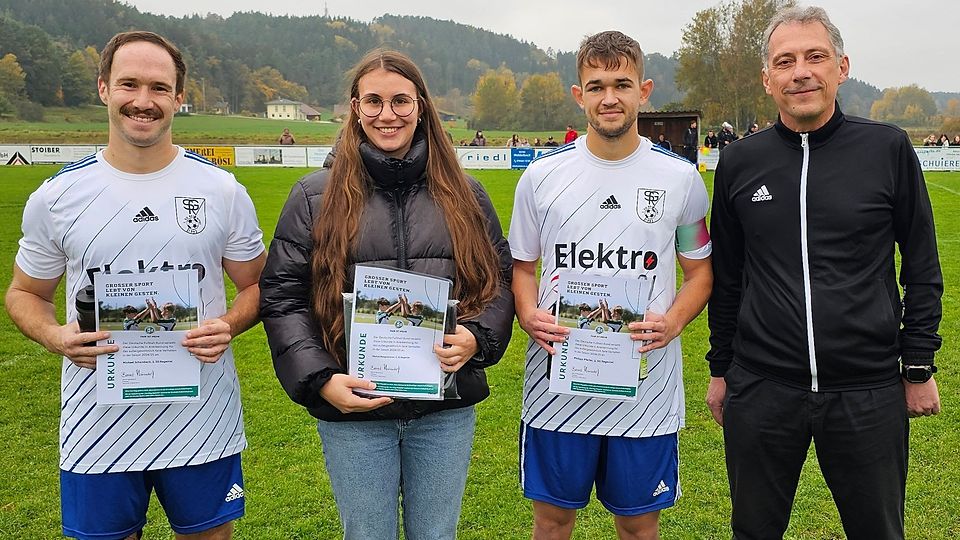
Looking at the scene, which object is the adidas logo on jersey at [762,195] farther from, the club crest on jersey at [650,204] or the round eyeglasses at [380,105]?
the round eyeglasses at [380,105]

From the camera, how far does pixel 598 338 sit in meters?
2.91

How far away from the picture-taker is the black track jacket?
2701mm

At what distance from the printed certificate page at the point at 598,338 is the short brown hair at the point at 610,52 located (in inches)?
34.4

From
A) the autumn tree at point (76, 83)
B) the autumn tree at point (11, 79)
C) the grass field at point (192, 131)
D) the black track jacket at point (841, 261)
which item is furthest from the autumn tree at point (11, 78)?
the black track jacket at point (841, 261)

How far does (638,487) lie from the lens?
3.04 meters

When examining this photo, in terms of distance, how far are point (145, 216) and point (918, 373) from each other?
291cm

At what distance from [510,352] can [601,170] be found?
14.9ft

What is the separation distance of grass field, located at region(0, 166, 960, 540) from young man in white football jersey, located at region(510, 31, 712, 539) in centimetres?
108

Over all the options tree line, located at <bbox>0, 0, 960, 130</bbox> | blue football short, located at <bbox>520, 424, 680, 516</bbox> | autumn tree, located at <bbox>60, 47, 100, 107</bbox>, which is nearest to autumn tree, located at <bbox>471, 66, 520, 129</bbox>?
tree line, located at <bbox>0, 0, 960, 130</bbox>

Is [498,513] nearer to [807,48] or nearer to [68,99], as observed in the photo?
[807,48]

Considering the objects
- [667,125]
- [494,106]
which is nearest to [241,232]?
[667,125]

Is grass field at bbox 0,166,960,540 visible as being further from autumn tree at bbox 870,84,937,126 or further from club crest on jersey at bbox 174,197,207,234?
autumn tree at bbox 870,84,937,126

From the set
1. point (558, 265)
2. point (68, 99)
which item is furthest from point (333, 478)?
point (68, 99)

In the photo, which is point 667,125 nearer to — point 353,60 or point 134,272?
point 134,272
